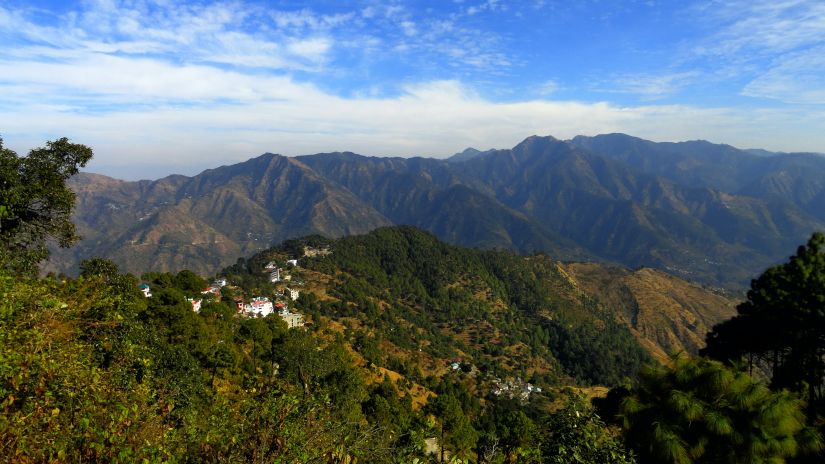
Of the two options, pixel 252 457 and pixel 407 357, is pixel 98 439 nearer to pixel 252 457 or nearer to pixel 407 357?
pixel 252 457

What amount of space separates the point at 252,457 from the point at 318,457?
0.94 metres

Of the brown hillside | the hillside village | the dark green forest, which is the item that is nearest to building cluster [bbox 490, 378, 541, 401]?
the dark green forest

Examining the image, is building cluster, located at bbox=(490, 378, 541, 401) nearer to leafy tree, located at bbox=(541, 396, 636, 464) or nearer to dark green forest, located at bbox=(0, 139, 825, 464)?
dark green forest, located at bbox=(0, 139, 825, 464)

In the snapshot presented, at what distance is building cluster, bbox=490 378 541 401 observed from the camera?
2709 inches

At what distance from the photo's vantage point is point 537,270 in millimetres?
137625

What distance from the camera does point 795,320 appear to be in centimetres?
1769

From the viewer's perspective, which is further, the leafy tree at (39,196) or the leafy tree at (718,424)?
the leafy tree at (39,196)

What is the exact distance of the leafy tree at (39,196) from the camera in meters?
17.8

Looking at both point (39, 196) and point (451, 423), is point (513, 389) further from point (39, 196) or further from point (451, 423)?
point (39, 196)

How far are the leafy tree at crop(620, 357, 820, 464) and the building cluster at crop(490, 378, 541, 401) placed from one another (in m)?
63.1

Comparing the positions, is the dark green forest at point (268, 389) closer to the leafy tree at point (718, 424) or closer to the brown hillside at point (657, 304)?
the leafy tree at point (718, 424)

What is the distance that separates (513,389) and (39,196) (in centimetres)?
6696

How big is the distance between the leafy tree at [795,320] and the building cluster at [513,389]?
51261 millimetres

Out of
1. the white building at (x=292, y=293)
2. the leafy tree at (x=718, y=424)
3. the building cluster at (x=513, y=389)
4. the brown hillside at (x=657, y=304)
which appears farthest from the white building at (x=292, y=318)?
the brown hillside at (x=657, y=304)
